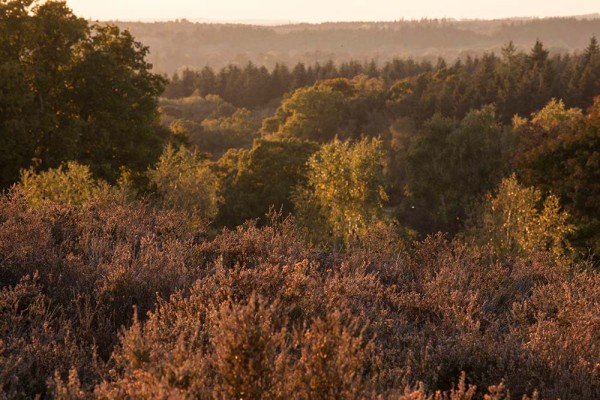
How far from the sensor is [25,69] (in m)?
26.8

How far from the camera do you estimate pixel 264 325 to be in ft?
13.8

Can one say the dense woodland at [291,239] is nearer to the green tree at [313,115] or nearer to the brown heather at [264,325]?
the brown heather at [264,325]

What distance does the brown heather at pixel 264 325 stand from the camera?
386cm

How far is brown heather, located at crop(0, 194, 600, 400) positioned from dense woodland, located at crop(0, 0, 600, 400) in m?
0.03

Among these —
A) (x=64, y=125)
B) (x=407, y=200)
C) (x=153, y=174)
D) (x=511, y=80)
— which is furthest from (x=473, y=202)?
(x=511, y=80)

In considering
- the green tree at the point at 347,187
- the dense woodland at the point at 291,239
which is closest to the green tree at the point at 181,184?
the dense woodland at the point at 291,239

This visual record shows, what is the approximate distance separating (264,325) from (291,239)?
19.7 ft

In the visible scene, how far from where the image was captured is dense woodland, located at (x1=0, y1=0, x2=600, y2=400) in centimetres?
450

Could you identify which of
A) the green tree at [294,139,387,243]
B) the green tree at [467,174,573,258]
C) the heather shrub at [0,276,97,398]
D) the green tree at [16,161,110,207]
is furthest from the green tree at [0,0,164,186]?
the heather shrub at [0,276,97,398]

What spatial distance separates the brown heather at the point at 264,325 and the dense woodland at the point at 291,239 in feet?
0.11

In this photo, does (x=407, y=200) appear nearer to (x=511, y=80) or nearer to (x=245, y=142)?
(x=511, y=80)

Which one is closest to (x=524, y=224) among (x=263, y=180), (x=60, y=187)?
(x=263, y=180)

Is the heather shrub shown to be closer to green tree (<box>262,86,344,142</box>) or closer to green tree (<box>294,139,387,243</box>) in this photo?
green tree (<box>294,139,387,243</box>)

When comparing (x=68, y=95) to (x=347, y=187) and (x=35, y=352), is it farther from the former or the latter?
(x=35, y=352)
